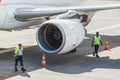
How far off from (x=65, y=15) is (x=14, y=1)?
3.12 metres

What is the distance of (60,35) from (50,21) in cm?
113

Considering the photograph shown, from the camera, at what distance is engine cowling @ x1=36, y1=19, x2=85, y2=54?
1795cm

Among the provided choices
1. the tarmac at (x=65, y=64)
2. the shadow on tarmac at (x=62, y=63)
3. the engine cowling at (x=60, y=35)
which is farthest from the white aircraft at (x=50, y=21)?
the tarmac at (x=65, y=64)

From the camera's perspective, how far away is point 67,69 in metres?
17.8

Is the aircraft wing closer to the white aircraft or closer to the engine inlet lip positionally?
the white aircraft

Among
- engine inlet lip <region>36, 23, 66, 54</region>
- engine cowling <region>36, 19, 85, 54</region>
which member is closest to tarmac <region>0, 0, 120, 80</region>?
engine inlet lip <region>36, 23, 66, 54</region>

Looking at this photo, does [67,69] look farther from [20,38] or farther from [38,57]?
[20,38]

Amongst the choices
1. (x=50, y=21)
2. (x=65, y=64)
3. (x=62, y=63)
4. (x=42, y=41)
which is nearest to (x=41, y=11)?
(x=50, y=21)

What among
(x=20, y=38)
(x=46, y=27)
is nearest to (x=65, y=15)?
(x=46, y=27)

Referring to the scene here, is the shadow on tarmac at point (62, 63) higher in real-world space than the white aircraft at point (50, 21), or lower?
lower

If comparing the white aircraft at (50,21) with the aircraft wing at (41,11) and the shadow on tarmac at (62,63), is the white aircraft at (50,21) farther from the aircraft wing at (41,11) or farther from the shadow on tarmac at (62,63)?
the shadow on tarmac at (62,63)

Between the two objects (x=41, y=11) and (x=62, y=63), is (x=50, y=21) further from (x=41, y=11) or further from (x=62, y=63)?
(x=62, y=63)

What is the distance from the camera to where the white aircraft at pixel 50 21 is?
18.1m

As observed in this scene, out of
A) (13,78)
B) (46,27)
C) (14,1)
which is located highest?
(14,1)
